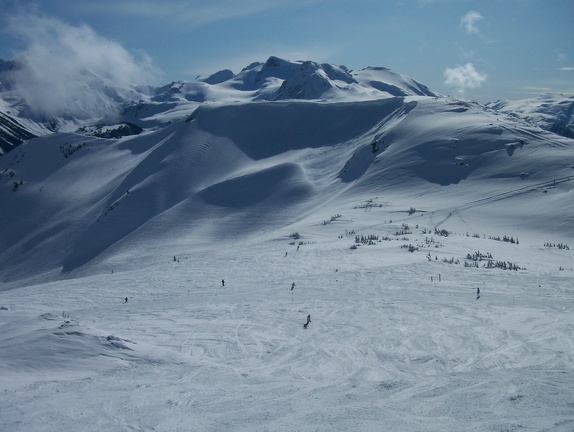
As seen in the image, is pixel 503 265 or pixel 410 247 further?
pixel 410 247

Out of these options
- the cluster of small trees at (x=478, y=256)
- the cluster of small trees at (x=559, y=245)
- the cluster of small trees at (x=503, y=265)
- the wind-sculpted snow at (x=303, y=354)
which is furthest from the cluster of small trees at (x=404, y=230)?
the wind-sculpted snow at (x=303, y=354)

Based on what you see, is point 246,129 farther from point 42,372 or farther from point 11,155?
point 42,372

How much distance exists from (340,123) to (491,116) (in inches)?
843

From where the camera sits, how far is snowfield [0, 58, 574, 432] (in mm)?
7746

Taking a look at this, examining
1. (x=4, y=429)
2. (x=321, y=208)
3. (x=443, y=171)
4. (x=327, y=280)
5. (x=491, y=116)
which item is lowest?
(x=4, y=429)

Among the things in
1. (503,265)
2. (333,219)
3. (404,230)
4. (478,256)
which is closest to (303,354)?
(503,265)

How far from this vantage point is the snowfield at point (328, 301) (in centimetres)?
775

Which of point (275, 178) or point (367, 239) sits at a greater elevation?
point (275, 178)

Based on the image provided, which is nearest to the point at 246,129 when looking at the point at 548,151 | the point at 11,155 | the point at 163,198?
the point at 163,198

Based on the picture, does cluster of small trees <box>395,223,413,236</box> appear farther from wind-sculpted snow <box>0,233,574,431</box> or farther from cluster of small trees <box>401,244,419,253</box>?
wind-sculpted snow <box>0,233,574,431</box>

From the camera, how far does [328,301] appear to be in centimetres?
1479

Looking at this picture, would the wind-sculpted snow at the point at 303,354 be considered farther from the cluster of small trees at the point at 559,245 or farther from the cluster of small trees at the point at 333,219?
the cluster of small trees at the point at 333,219

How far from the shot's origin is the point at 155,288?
1861 cm

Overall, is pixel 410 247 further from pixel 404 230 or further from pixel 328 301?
pixel 328 301
